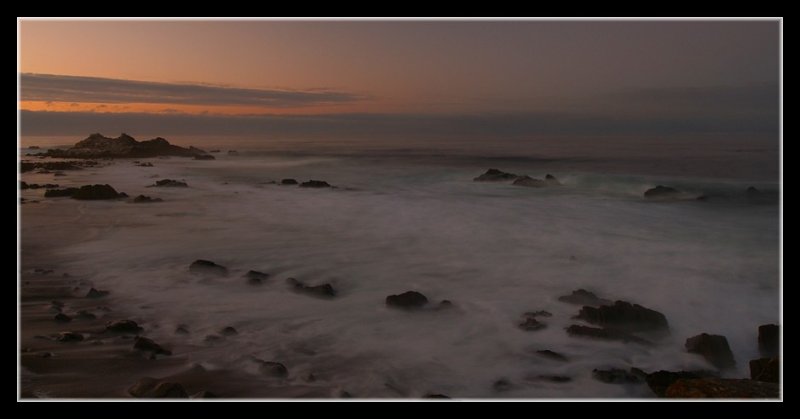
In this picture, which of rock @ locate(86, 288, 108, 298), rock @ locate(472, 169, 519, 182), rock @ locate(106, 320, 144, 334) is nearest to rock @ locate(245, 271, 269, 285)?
rock @ locate(106, 320, 144, 334)

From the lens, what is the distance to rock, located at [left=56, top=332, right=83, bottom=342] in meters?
3.40

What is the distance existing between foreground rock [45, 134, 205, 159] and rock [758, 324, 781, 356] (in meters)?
3.11

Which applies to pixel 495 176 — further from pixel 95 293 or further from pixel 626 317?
pixel 95 293

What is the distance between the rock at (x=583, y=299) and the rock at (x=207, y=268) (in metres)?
1.78

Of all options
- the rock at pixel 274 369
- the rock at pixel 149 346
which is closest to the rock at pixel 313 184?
the rock at pixel 274 369

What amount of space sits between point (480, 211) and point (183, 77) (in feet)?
5.83

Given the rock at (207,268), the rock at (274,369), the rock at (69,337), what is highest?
the rock at (207,268)

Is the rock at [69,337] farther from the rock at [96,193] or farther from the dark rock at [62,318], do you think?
→ the rock at [96,193]

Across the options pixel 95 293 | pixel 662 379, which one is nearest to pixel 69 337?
Answer: pixel 95 293

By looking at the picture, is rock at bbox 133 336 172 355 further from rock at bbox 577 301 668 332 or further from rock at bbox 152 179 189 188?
rock at bbox 577 301 668 332

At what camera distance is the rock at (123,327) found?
3.43 m

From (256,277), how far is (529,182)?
1.58 m

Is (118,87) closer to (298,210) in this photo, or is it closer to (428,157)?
(298,210)
